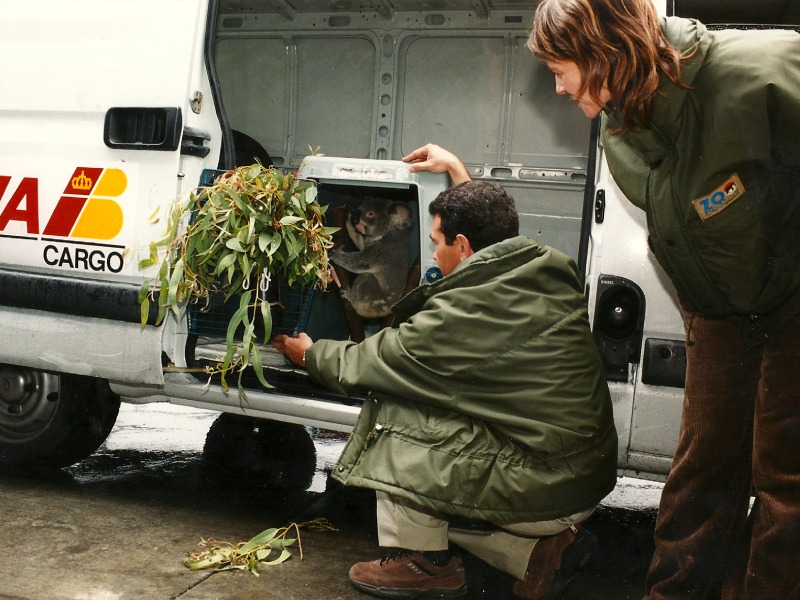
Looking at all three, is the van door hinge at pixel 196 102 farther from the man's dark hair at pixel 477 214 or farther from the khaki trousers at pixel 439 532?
the khaki trousers at pixel 439 532

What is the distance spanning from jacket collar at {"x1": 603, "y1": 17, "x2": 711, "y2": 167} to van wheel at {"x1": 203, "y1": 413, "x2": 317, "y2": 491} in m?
2.54

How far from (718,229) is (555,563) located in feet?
3.72

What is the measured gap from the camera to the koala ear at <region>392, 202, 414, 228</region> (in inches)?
149

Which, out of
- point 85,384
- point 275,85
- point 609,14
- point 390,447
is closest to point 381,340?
point 390,447

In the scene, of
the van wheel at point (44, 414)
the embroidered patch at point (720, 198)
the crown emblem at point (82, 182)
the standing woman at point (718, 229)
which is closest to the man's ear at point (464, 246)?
the standing woman at point (718, 229)

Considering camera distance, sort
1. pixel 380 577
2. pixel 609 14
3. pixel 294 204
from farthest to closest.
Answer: pixel 294 204, pixel 380 577, pixel 609 14

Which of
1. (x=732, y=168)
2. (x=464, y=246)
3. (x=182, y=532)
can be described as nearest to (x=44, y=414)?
(x=182, y=532)

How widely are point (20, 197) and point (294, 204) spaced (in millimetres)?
→ 1088

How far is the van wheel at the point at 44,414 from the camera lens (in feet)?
11.6

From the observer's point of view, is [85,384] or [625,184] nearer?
[625,184]

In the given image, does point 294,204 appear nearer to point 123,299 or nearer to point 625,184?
point 123,299

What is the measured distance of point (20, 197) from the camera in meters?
3.29

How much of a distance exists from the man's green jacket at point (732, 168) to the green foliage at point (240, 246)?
1.25 meters

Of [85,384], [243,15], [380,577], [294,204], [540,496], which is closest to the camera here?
[540,496]
